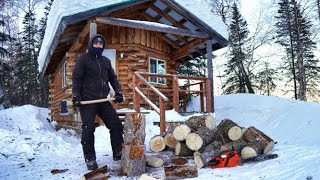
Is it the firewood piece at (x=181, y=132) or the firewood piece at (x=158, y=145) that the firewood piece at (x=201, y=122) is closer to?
the firewood piece at (x=181, y=132)

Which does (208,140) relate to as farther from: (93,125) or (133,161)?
(93,125)

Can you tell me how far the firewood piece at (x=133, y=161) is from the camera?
13.0ft

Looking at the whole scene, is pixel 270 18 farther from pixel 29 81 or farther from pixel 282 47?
pixel 29 81

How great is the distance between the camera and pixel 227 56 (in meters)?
28.0

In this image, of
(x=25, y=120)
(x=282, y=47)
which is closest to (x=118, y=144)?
(x=25, y=120)

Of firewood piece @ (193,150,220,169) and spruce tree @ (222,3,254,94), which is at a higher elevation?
spruce tree @ (222,3,254,94)

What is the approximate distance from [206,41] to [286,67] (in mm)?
18741

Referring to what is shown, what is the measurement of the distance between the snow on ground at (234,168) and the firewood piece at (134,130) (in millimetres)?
472

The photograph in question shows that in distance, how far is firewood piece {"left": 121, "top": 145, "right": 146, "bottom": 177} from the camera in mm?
3974

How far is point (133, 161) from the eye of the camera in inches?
158

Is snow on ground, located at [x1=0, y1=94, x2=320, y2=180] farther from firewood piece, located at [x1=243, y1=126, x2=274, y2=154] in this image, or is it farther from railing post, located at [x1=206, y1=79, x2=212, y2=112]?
railing post, located at [x1=206, y1=79, x2=212, y2=112]

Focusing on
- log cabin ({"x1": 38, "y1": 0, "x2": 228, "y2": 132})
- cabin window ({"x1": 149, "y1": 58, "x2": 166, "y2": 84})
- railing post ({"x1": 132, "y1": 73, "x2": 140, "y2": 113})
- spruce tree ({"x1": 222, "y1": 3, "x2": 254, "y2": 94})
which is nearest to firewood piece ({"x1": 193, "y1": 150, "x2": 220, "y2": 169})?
railing post ({"x1": 132, "y1": 73, "x2": 140, "y2": 113})

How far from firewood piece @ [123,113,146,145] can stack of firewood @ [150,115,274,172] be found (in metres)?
0.90

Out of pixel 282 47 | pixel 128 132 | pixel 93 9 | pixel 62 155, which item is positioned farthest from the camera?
pixel 282 47
